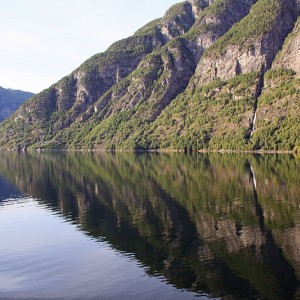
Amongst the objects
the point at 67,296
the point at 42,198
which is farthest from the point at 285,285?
the point at 42,198

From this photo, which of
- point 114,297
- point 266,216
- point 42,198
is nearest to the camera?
point 114,297

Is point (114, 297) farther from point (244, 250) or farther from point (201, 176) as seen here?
point (201, 176)

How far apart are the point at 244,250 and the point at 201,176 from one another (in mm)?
74940

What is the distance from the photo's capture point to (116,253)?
52500 mm

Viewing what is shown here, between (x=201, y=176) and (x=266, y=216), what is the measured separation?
5773cm

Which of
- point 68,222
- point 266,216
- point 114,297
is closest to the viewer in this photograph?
point 114,297

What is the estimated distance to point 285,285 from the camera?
39.7 meters

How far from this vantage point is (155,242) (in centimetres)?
5628

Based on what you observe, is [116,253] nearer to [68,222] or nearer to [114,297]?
[114,297]

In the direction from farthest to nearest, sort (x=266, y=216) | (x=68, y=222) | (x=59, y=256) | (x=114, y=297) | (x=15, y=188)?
(x=15, y=188), (x=68, y=222), (x=266, y=216), (x=59, y=256), (x=114, y=297)

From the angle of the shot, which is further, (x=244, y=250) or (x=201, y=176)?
(x=201, y=176)

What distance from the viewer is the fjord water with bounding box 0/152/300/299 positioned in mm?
41281

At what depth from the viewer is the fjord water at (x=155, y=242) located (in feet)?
135

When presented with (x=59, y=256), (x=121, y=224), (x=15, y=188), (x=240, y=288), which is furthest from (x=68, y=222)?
(x=15, y=188)
